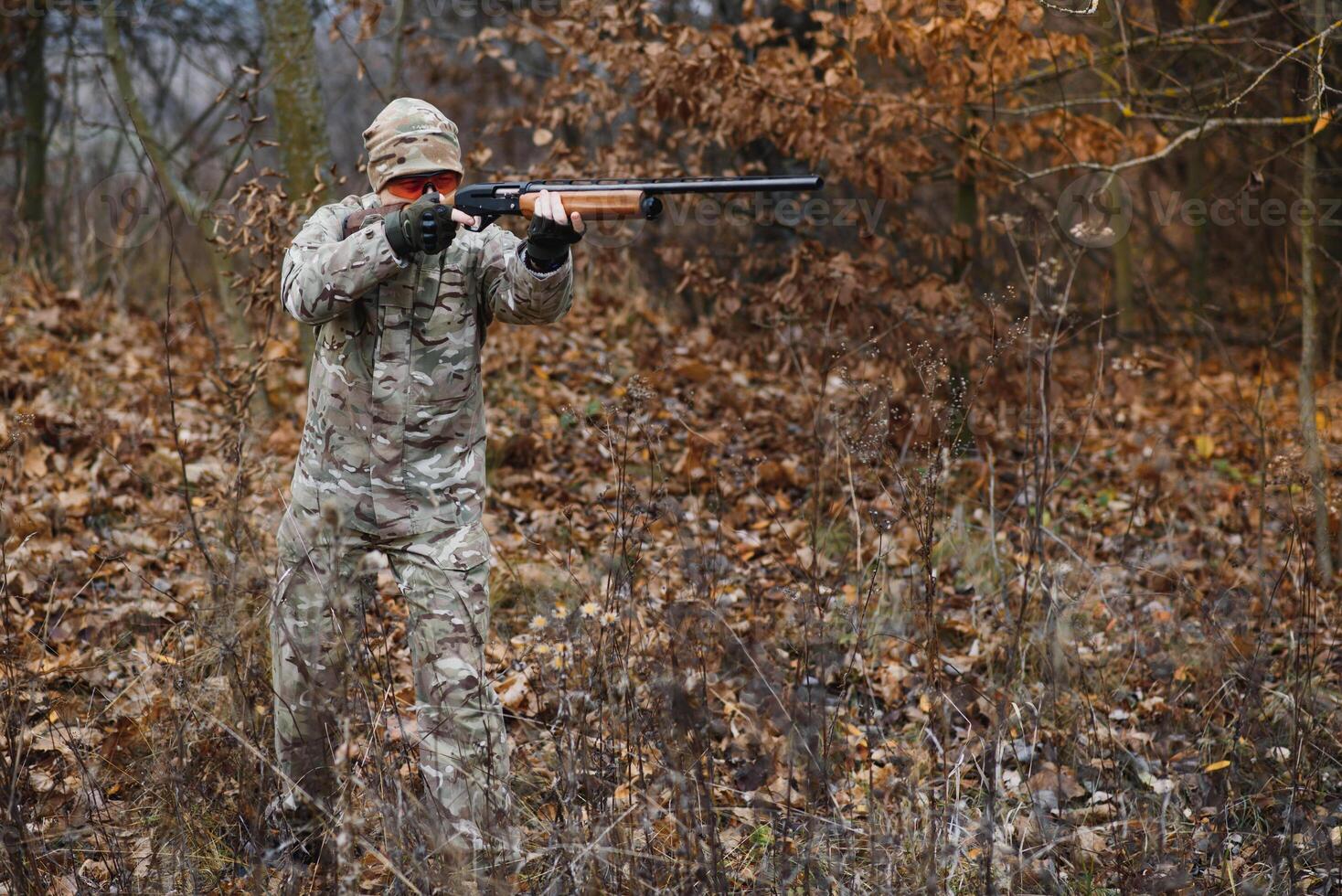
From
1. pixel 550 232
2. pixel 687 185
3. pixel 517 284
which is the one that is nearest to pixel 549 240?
pixel 550 232

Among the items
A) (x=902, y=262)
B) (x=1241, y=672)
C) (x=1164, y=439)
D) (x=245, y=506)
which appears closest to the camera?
(x=1241, y=672)

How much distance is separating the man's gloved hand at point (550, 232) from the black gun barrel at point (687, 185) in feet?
0.37

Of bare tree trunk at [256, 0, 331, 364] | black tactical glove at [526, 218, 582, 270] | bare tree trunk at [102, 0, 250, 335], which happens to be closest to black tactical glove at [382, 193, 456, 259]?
black tactical glove at [526, 218, 582, 270]

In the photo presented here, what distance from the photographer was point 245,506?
5297 mm

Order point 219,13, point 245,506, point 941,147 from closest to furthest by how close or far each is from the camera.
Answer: point 245,506, point 941,147, point 219,13

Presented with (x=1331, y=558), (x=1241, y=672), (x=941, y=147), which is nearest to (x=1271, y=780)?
(x=1241, y=672)

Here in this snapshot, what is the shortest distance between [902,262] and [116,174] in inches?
341

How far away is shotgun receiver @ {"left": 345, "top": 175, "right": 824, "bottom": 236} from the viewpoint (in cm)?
325

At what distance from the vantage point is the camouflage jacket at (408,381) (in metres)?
3.26

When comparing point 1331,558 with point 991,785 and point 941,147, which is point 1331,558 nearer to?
point 991,785

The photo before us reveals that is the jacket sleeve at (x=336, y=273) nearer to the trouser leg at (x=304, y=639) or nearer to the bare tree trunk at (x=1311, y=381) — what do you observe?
the trouser leg at (x=304, y=639)

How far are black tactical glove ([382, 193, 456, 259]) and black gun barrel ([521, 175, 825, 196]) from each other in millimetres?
307

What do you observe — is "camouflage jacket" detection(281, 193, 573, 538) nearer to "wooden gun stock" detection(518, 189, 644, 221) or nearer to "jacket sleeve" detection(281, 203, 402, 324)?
"jacket sleeve" detection(281, 203, 402, 324)

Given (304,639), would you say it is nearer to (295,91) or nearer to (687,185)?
(687,185)
